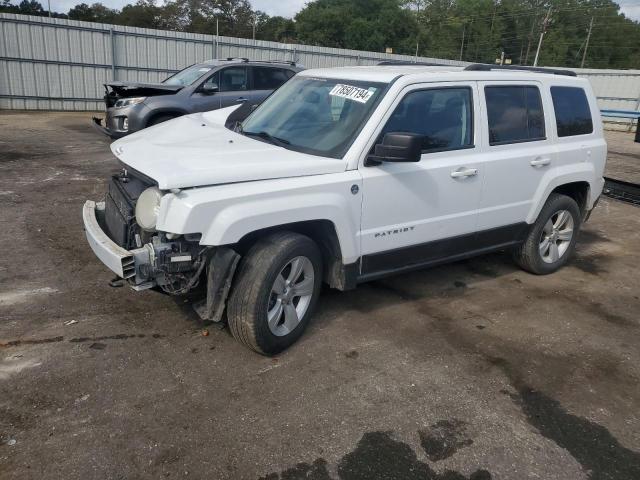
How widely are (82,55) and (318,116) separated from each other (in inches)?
624

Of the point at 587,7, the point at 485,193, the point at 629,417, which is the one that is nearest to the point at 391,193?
the point at 485,193

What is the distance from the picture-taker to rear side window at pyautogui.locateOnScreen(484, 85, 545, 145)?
15.1 ft

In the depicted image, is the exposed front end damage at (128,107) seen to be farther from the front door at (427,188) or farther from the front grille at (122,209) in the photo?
the front door at (427,188)

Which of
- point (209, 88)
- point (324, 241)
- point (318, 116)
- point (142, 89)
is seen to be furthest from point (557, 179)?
point (142, 89)

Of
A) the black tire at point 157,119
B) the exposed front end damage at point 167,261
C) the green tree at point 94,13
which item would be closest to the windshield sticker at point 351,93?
the exposed front end damage at point 167,261

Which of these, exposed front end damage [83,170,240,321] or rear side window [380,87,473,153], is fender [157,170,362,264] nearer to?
exposed front end damage [83,170,240,321]

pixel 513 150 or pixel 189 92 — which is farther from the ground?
pixel 513 150

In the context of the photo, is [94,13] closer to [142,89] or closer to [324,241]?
[142,89]

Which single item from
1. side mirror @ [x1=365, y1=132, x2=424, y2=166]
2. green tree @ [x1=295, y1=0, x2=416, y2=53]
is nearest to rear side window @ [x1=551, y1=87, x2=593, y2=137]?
side mirror @ [x1=365, y1=132, x2=424, y2=166]

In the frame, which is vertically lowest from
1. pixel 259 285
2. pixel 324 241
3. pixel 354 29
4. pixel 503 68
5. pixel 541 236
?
pixel 541 236

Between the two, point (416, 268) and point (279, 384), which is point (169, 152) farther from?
point (416, 268)

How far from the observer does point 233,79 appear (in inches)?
411

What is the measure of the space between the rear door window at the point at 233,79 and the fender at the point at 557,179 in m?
6.97

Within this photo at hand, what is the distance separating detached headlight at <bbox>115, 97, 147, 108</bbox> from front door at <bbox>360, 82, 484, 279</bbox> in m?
6.81
